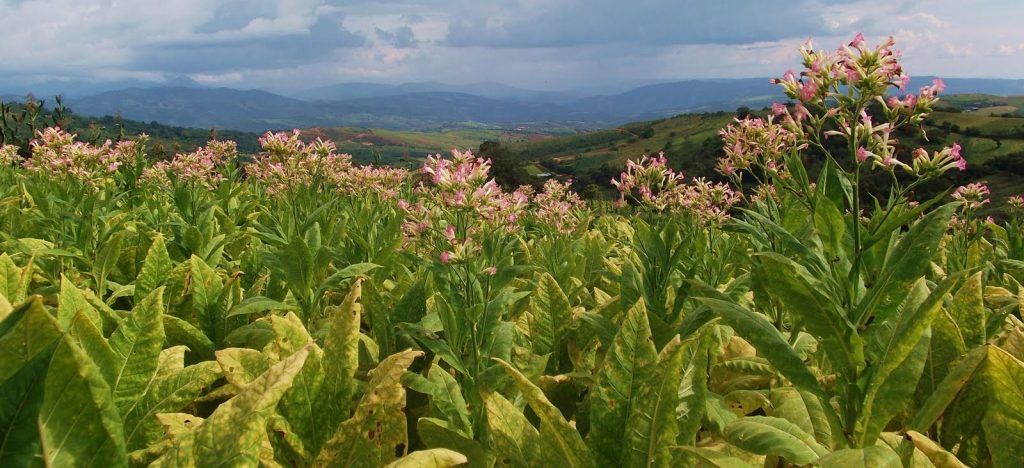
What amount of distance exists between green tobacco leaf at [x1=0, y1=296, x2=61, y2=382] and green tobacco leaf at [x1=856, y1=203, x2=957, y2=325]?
8.54 ft

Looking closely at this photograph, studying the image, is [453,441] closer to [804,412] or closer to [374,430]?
[374,430]

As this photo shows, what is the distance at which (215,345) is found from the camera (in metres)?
3.57

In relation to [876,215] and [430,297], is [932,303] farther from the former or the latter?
[430,297]

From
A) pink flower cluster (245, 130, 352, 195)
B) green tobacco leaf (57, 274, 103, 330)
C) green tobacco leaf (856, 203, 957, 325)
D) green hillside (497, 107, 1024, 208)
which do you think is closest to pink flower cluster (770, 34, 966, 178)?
green tobacco leaf (856, 203, 957, 325)

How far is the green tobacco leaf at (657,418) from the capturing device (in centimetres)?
179

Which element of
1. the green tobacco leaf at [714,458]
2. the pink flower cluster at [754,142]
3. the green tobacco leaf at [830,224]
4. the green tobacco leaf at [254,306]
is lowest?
the green tobacco leaf at [254,306]

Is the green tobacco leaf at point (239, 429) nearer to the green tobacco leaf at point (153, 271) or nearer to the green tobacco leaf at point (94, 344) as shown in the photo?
the green tobacco leaf at point (94, 344)

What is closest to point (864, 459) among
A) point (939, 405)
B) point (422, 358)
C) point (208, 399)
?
point (939, 405)

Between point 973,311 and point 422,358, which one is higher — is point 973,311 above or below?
above

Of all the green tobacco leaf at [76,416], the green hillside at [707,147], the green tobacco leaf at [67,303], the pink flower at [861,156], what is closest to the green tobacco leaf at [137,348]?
the green tobacco leaf at [67,303]

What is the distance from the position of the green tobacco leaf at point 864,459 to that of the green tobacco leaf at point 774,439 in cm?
8

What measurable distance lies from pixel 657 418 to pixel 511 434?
1.61 feet

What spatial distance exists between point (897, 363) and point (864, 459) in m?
0.52

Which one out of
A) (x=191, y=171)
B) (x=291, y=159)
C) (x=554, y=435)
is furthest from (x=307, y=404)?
(x=191, y=171)
